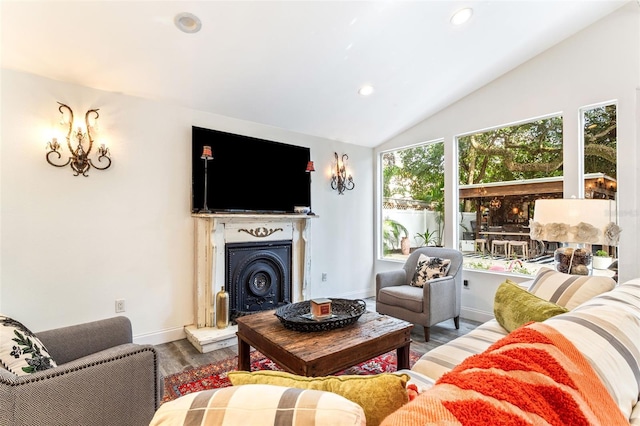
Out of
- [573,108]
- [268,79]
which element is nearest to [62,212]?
[268,79]

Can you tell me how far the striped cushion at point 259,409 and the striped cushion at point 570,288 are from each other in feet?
5.96

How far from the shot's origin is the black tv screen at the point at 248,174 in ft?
10.8

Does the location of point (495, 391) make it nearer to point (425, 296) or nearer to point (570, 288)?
point (570, 288)

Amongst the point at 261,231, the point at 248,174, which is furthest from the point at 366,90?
the point at 261,231

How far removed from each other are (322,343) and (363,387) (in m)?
1.17

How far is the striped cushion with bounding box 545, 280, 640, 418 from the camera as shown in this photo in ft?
2.65

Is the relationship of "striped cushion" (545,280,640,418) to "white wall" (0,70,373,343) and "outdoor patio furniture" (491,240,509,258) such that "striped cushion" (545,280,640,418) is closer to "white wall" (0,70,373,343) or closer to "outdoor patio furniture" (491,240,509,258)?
"outdoor patio furniture" (491,240,509,258)

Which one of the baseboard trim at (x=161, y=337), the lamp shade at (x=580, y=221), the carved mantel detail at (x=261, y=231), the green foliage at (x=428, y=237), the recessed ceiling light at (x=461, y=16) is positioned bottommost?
the baseboard trim at (x=161, y=337)

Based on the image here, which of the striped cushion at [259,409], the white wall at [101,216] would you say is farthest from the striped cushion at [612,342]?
the white wall at [101,216]

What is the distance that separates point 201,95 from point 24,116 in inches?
55.5

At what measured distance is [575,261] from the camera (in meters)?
2.38

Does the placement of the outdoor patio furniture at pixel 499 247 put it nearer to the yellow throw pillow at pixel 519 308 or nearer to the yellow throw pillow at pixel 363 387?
the yellow throw pillow at pixel 519 308

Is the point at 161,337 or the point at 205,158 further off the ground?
the point at 205,158

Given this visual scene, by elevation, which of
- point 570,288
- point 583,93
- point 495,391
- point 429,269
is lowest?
point 429,269
